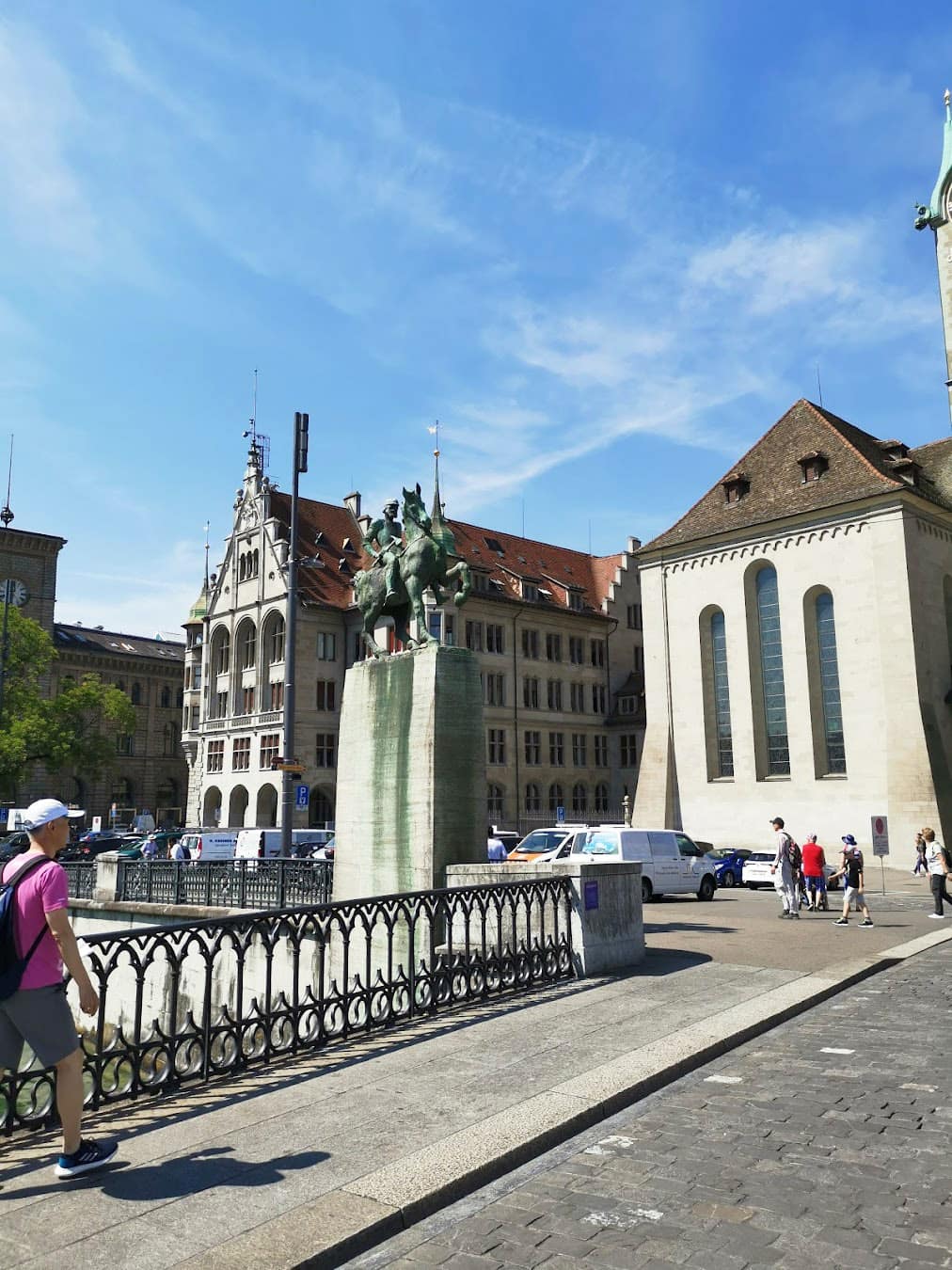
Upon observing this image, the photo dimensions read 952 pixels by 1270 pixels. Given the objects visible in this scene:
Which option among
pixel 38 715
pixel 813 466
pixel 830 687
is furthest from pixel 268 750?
pixel 813 466

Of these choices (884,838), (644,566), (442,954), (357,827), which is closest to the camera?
(442,954)

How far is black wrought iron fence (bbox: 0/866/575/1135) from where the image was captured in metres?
6.50

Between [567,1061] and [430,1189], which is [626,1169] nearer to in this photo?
[430,1189]

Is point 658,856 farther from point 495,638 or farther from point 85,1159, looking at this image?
point 495,638

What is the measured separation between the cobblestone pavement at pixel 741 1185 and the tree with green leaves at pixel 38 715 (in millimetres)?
45921

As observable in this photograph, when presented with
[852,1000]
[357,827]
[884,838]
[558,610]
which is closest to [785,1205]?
[852,1000]

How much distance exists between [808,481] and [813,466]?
2.35 ft

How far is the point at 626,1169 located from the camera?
534cm

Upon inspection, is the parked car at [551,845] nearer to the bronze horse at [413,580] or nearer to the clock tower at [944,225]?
the bronze horse at [413,580]

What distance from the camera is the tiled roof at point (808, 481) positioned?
37.6m

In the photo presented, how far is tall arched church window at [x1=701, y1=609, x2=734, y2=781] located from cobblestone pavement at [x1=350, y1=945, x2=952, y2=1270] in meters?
33.0

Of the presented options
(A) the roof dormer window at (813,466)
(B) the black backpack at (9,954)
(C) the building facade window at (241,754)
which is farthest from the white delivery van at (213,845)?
(B) the black backpack at (9,954)

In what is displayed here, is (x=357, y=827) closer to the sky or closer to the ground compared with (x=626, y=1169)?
closer to the sky

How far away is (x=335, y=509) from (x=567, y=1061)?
54145 mm
